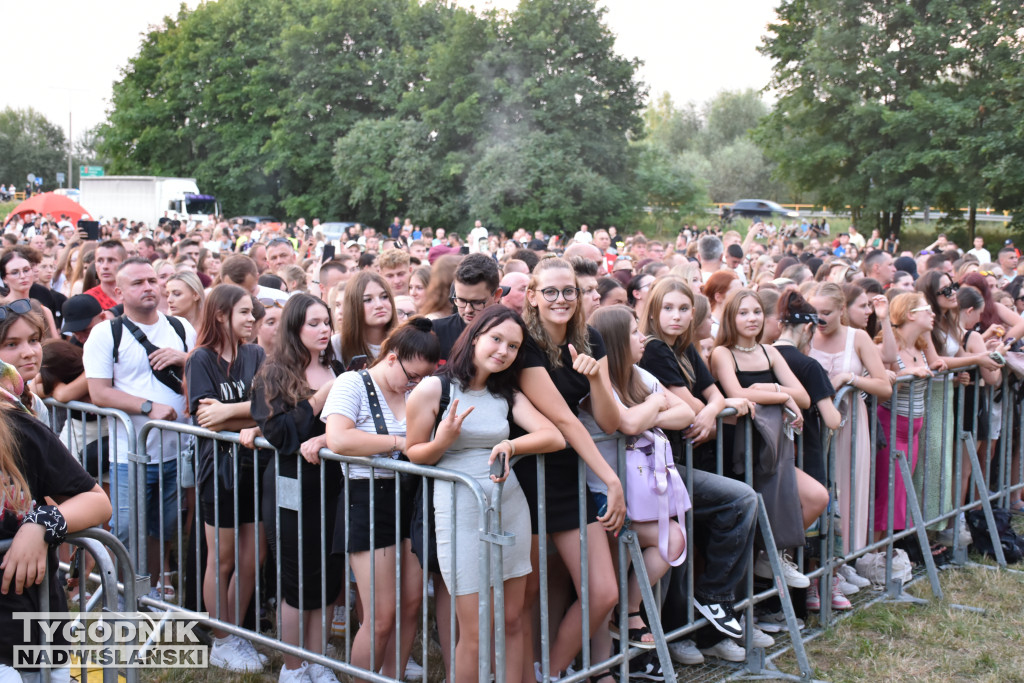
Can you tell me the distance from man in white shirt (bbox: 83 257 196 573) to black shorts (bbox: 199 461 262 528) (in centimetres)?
24

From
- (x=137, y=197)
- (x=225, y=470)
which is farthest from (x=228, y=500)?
(x=137, y=197)

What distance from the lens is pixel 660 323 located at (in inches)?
183

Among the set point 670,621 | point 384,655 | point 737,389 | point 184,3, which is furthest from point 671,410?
point 184,3

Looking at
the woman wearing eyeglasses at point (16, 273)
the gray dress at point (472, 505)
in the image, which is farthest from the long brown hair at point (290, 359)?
→ the woman wearing eyeglasses at point (16, 273)

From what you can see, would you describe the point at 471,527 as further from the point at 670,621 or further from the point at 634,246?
the point at 634,246

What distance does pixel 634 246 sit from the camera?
626 inches

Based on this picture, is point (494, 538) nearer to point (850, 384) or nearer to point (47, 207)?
point (850, 384)

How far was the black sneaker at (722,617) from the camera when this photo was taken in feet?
14.4

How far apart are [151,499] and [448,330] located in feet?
5.97

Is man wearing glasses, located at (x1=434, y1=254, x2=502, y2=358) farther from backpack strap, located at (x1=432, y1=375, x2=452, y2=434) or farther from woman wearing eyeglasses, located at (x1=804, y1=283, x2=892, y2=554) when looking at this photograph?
woman wearing eyeglasses, located at (x1=804, y1=283, x2=892, y2=554)

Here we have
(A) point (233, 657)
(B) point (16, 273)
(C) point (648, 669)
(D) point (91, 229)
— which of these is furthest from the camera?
(D) point (91, 229)

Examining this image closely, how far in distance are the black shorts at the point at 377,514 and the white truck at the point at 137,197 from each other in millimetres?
38653

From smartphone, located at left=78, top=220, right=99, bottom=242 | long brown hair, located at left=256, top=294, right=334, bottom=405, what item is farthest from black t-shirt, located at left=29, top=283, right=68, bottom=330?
smartphone, located at left=78, top=220, right=99, bottom=242

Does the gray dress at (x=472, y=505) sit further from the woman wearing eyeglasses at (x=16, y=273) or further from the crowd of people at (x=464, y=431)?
the woman wearing eyeglasses at (x=16, y=273)
